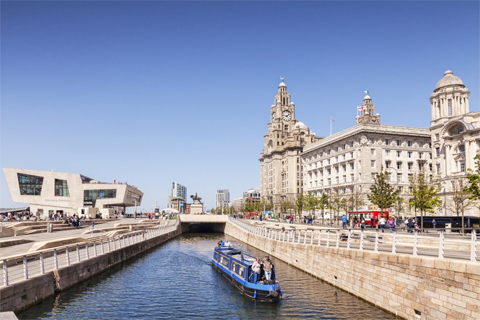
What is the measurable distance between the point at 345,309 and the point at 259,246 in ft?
100

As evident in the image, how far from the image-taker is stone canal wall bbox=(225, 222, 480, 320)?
15.2 metres

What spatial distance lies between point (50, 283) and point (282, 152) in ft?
473

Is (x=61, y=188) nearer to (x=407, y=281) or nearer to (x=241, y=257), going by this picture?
(x=241, y=257)

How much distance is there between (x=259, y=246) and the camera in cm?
5128

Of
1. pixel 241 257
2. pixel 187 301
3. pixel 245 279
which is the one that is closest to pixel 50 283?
pixel 187 301

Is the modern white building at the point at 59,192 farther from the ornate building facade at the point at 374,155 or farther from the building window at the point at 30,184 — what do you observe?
the ornate building facade at the point at 374,155

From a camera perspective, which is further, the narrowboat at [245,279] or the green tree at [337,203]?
the green tree at [337,203]

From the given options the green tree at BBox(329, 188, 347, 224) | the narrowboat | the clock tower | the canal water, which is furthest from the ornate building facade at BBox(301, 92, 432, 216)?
the canal water

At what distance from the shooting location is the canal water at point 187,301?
803 inches

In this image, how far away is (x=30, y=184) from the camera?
99.0 metres

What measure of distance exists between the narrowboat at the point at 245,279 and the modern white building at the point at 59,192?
211 feet

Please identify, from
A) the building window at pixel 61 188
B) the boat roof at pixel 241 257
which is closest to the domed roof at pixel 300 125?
the building window at pixel 61 188

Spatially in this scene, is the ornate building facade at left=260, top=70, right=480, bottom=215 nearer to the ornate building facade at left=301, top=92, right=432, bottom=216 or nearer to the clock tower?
the ornate building facade at left=301, top=92, right=432, bottom=216

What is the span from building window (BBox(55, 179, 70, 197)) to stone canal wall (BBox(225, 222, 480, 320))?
92.5 meters
